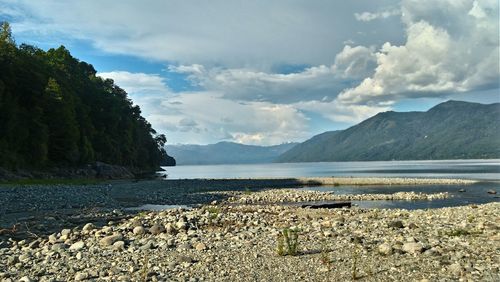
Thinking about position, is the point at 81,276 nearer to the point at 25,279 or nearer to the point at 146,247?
the point at 25,279

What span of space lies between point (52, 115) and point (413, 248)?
3061 inches

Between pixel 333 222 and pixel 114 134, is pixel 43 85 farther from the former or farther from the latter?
pixel 333 222

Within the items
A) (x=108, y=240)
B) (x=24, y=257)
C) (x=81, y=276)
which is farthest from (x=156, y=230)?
(x=81, y=276)

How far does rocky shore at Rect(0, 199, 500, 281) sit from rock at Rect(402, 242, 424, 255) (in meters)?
0.03

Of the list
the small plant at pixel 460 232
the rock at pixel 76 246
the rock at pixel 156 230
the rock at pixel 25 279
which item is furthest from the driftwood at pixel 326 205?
the rock at pixel 25 279

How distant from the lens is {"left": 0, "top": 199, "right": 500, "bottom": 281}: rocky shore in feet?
32.9

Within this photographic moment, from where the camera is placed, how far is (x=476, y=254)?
11516 mm

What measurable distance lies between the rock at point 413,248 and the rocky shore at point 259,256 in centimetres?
3

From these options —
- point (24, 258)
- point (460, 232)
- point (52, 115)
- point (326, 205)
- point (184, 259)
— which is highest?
point (52, 115)

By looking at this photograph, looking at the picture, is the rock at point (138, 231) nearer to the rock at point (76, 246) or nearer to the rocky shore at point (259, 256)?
the rocky shore at point (259, 256)

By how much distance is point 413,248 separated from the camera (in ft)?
38.8

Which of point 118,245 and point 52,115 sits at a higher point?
point 52,115

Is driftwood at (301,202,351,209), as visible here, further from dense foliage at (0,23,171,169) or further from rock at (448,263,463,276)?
dense foliage at (0,23,171,169)

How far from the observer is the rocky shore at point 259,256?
10.0m
